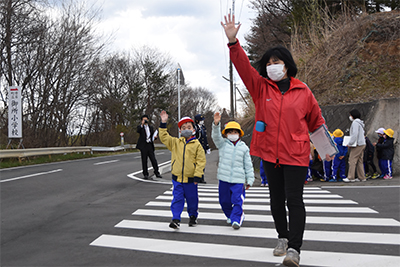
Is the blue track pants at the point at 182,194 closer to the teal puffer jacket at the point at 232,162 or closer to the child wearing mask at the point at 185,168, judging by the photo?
the child wearing mask at the point at 185,168

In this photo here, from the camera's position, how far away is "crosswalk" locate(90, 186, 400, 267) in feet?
12.1

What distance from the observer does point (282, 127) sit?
3250 mm

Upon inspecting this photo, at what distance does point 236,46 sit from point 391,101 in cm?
988

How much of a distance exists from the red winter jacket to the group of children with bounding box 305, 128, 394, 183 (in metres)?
7.51

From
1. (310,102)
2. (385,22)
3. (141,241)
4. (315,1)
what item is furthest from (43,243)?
(315,1)

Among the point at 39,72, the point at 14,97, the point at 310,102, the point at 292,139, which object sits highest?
the point at 39,72

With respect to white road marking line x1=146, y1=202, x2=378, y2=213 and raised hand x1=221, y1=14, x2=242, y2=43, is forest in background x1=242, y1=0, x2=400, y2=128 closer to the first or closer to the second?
white road marking line x1=146, y1=202, x2=378, y2=213

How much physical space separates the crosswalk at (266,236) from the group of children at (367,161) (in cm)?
402

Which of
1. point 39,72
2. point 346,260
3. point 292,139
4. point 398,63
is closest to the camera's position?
point 292,139

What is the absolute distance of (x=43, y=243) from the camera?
4.34 meters

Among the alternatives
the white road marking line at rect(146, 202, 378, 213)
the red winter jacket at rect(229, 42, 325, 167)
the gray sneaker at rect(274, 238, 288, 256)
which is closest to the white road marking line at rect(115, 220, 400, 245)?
the gray sneaker at rect(274, 238, 288, 256)

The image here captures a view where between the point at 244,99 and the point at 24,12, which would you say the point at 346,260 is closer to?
the point at 244,99

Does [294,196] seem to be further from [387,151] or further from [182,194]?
[387,151]

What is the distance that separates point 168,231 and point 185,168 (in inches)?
36.0
